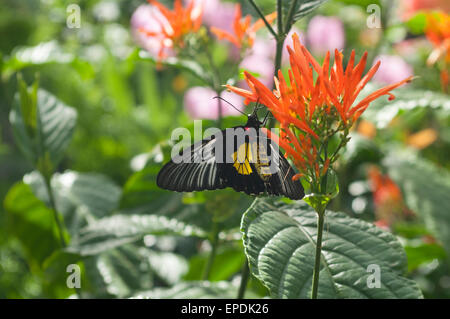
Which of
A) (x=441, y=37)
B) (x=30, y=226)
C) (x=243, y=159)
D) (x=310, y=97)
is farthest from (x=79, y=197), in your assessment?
(x=441, y=37)

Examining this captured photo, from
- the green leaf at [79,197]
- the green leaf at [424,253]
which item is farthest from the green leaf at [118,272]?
the green leaf at [424,253]

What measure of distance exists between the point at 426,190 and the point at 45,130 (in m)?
0.73

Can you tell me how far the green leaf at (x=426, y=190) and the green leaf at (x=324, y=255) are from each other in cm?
34

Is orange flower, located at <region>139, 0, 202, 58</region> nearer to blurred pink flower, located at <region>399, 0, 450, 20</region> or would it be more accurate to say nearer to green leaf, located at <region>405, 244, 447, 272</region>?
green leaf, located at <region>405, 244, 447, 272</region>

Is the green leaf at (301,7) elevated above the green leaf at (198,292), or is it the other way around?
the green leaf at (301,7)

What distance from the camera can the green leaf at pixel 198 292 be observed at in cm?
67

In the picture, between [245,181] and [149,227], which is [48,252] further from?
[245,181]

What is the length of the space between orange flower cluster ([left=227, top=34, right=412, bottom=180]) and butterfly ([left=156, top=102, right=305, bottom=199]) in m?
0.06

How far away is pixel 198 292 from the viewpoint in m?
0.69

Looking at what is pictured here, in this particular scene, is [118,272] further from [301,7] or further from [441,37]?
[441,37]

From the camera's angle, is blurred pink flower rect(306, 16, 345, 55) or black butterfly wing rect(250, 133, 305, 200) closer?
black butterfly wing rect(250, 133, 305, 200)

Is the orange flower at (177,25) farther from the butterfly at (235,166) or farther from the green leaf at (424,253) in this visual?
the green leaf at (424,253)

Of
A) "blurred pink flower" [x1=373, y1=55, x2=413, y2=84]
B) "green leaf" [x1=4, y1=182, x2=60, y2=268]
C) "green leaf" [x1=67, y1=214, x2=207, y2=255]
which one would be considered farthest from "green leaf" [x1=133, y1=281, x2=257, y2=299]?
"blurred pink flower" [x1=373, y1=55, x2=413, y2=84]

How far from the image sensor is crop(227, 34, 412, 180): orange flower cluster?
40 centimetres
